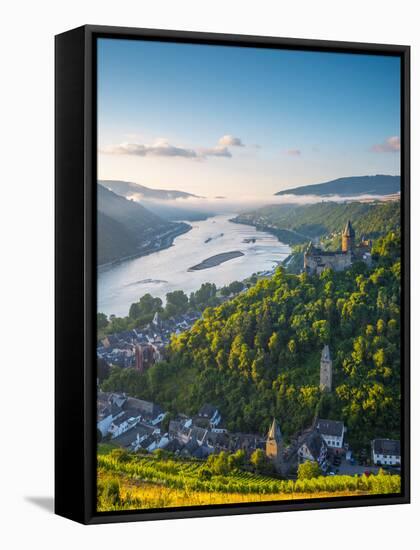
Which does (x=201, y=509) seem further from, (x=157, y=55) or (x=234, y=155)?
(x=157, y=55)

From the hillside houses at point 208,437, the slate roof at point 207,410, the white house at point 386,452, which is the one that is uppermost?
the slate roof at point 207,410

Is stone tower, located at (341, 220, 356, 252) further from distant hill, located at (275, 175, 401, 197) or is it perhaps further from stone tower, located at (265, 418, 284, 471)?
stone tower, located at (265, 418, 284, 471)

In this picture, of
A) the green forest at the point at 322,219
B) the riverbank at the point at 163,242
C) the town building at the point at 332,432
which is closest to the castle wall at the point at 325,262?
the green forest at the point at 322,219

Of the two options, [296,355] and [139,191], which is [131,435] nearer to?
[296,355]

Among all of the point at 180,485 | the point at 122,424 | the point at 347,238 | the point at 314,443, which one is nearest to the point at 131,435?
the point at 122,424

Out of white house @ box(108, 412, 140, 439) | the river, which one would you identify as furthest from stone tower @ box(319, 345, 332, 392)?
white house @ box(108, 412, 140, 439)

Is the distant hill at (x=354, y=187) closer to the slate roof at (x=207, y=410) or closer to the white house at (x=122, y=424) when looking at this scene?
→ the slate roof at (x=207, y=410)

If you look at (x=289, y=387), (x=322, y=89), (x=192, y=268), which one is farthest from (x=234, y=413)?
(x=322, y=89)
